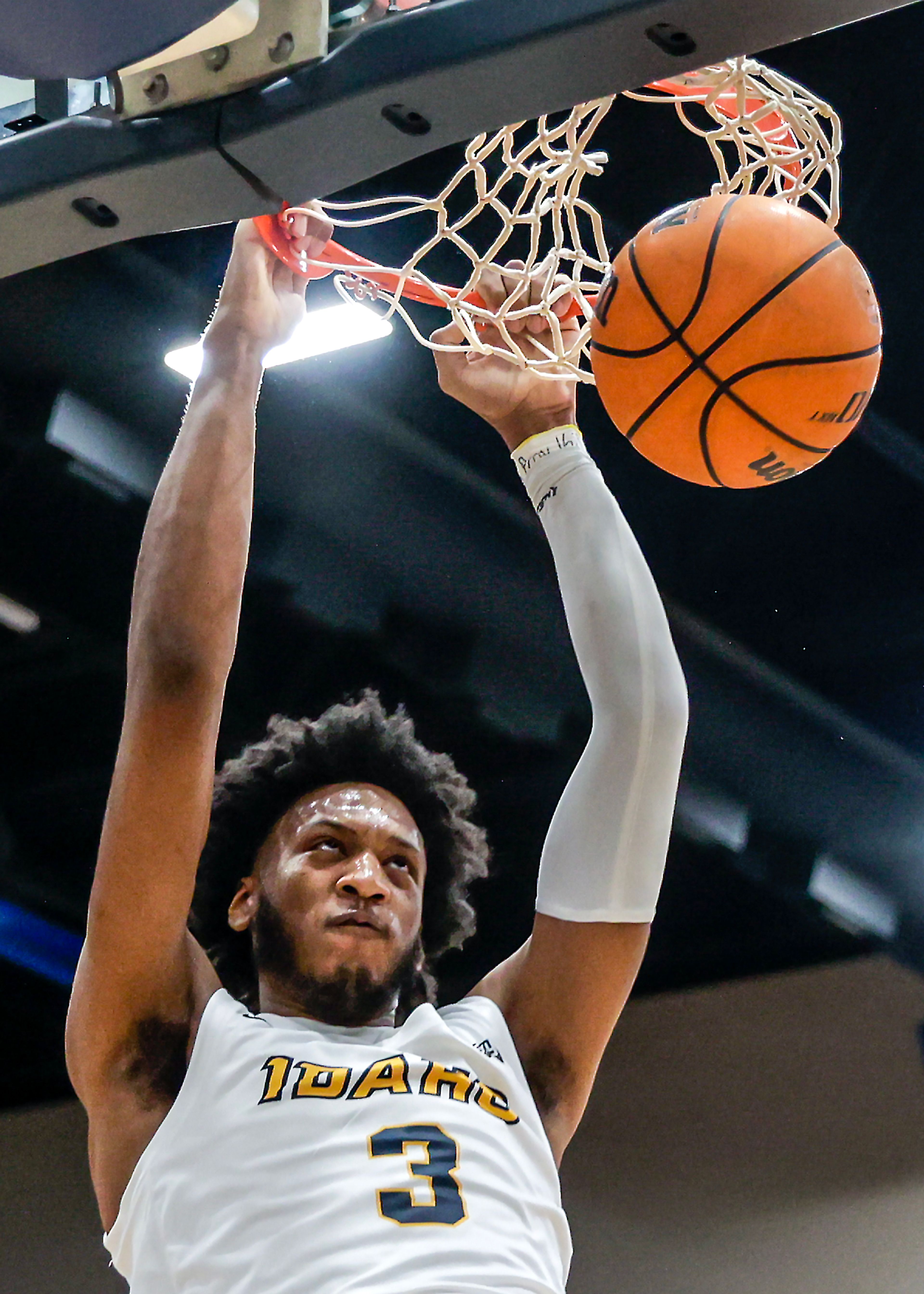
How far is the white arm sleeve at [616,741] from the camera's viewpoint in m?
1.74

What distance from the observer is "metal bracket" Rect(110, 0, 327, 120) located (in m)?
1.34

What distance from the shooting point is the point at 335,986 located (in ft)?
5.85

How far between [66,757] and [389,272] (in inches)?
111

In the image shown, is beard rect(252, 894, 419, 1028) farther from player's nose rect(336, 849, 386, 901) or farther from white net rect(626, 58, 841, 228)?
white net rect(626, 58, 841, 228)

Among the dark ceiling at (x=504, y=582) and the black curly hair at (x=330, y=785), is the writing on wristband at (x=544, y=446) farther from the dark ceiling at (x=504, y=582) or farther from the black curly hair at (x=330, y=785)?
the dark ceiling at (x=504, y=582)

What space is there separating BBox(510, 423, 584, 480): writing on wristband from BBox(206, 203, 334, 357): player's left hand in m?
0.38

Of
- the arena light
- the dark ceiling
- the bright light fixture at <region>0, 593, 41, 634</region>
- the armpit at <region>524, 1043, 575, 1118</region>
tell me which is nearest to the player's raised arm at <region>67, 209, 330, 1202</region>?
the armpit at <region>524, 1043, 575, 1118</region>

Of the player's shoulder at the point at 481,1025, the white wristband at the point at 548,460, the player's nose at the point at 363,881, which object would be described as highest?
the white wristband at the point at 548,460

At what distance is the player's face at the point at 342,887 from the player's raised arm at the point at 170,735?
0.61 feet

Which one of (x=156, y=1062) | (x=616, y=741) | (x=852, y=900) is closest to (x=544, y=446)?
(x=616, y=741)

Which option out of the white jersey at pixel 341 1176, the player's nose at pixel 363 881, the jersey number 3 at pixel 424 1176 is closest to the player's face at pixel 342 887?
the player's nose at pixel 363 881

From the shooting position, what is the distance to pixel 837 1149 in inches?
165

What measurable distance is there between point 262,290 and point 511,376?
0.43 meters

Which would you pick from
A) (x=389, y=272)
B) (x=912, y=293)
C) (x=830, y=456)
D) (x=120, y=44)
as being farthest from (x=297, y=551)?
(x=120, y=44)
